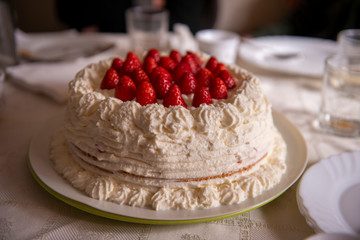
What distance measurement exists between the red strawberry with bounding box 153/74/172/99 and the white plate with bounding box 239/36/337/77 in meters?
1.22

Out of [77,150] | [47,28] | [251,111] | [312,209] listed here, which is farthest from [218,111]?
[47,28]

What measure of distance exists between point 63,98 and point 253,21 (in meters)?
3.49

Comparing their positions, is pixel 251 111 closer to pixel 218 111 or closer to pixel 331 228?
pixel 218 111

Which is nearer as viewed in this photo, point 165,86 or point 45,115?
point 165,86

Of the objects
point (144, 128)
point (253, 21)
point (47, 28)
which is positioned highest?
point (144, 128)

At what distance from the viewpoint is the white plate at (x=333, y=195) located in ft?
3.58

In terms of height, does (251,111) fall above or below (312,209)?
above

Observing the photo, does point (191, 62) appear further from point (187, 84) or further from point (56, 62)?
point (56, 62)

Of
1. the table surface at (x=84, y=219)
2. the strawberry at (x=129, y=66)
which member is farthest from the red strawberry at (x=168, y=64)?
the table surface at (x=84, y=219)

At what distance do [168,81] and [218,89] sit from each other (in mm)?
232

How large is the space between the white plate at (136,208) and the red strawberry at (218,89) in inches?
17.1

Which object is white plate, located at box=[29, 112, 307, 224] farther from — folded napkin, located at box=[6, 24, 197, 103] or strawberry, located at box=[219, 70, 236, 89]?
folded napkin, located at box=[6, 24, 197, 103]

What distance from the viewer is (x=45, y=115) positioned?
6.58 ft

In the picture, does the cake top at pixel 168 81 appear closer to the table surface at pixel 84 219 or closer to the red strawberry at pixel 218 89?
the red strawberry at pixel 218 89
